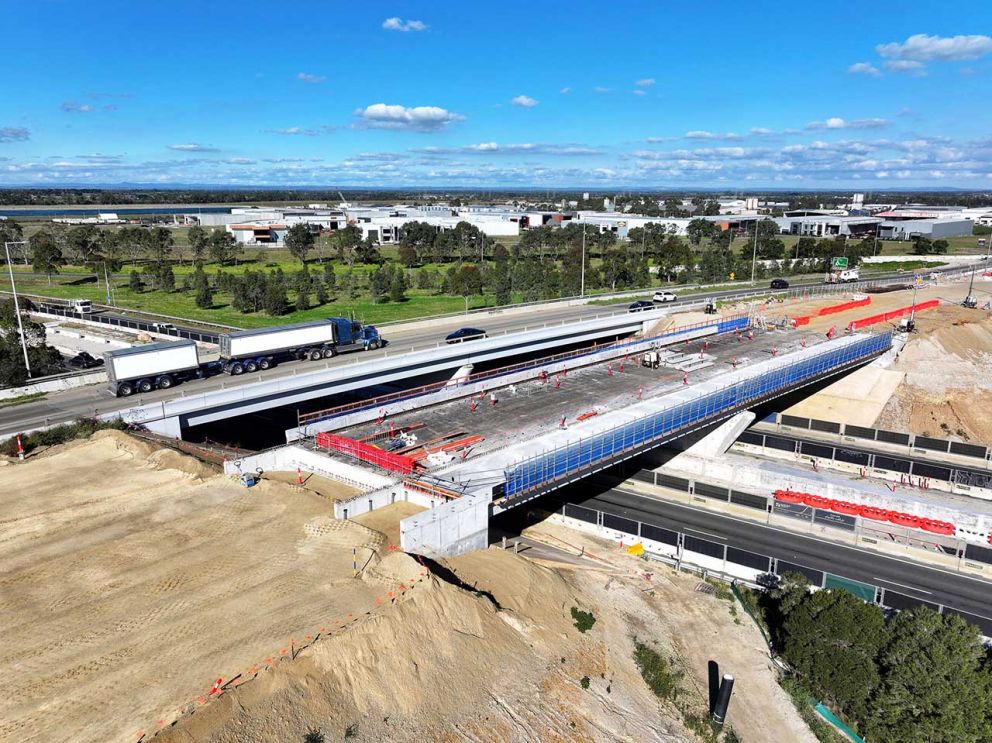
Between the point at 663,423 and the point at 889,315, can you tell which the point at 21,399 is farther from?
the point at 889,315

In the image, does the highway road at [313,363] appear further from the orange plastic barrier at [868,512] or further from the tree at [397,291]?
the orange plastic barrier at [868,512]

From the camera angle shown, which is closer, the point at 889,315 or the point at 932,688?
the point at 932,688

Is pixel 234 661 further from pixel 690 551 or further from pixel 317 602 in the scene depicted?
pixel 690 551

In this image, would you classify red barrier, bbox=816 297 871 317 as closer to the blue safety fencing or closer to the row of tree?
the blue safety fencing

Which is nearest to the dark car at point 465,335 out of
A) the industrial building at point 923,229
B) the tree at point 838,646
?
the tree at point 838,646

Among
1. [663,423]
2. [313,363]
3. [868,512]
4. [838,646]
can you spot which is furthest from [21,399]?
[868,512]

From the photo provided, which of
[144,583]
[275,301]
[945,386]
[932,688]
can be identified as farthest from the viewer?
[275,301]
